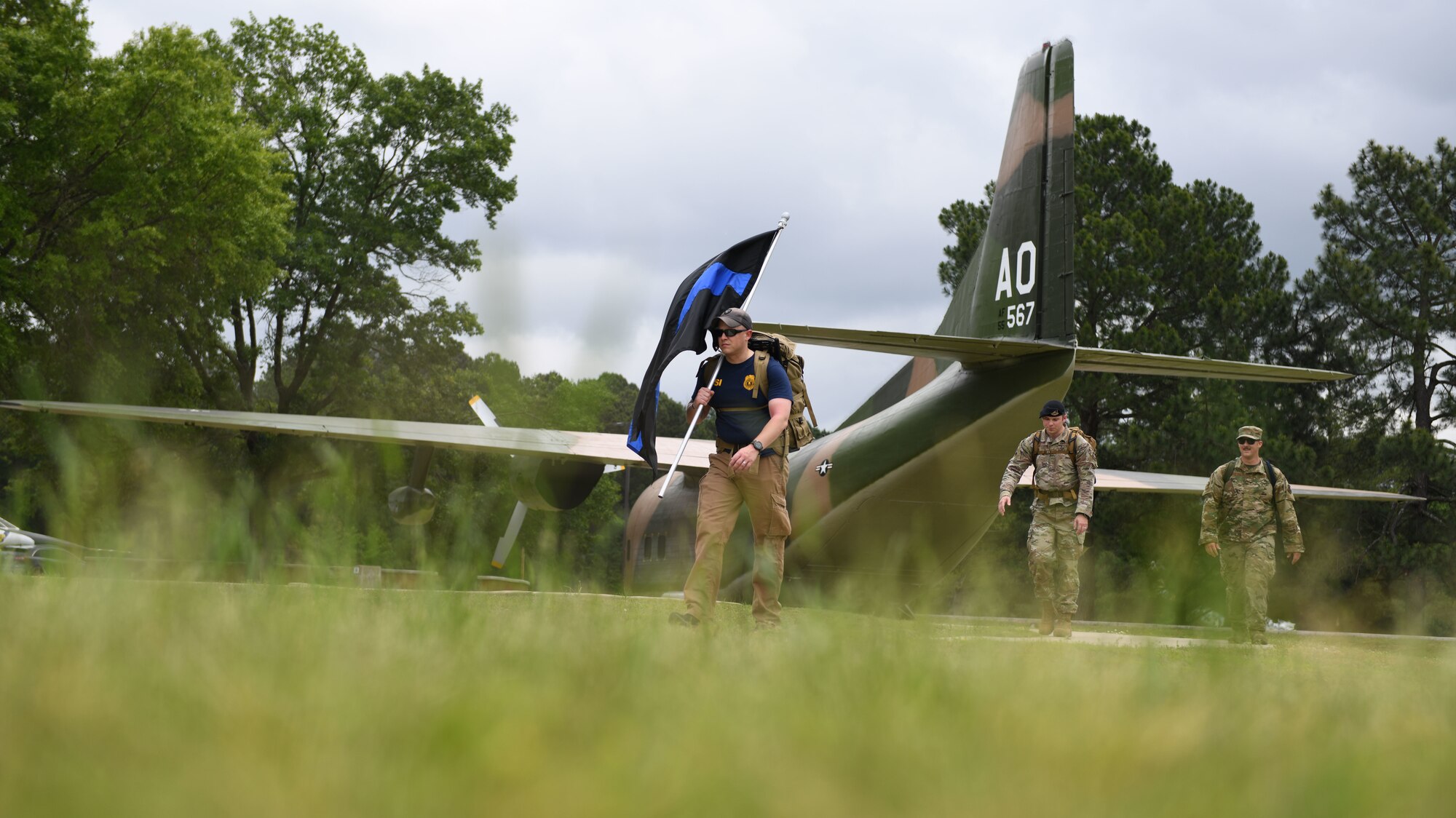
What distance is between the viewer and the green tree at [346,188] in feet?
115

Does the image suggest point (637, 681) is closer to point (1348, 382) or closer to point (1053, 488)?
point (1053, 488)

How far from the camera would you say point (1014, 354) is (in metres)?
11.6

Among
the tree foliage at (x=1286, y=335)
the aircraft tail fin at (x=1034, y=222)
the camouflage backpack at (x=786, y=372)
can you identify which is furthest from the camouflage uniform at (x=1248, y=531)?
the tree foliage at (x=1286, y=335)

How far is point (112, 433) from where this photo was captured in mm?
25172

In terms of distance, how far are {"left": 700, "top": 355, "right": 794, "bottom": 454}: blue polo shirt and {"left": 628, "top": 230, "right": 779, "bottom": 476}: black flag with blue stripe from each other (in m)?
0.84

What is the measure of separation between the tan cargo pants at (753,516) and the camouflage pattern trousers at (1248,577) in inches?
206

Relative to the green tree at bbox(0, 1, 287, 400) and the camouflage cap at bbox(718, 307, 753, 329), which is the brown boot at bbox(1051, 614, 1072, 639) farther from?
the green tree at bbox(0, 1, 287, 400)

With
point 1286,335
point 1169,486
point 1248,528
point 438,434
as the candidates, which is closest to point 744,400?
point 1248,528

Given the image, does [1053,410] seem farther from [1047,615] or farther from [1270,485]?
[1270,485]

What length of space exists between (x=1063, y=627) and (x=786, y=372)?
3696 mm

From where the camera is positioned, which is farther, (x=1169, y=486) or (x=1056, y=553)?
(x=1169, y=486)

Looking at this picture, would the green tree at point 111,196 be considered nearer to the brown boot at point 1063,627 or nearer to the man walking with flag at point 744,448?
the man walking with flag at point 744,448

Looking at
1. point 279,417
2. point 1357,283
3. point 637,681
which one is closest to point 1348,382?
point 1357,283

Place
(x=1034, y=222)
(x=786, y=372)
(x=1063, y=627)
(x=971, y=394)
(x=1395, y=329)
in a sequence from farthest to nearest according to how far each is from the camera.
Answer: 1. (x=1395, y=329)
2. (x=1034, y=222)
3. (x=971, y=394)
4. (x=1063, y=627)
5. (x=786, y=372)
